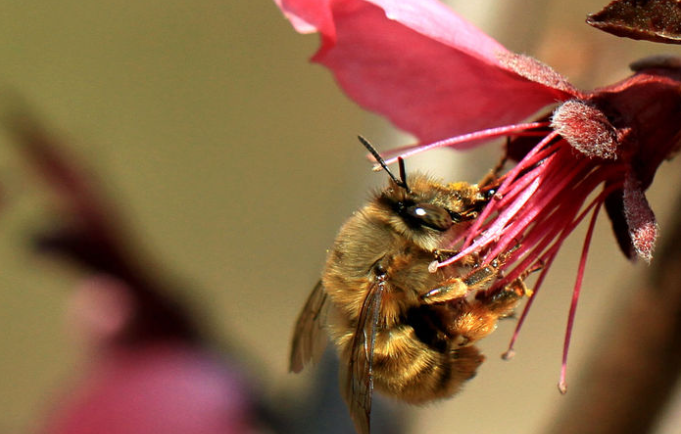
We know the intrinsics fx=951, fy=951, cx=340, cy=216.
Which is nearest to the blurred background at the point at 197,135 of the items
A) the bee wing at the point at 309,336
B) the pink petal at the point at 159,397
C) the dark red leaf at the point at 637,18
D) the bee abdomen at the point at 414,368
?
the pink petal at the point at 159,397

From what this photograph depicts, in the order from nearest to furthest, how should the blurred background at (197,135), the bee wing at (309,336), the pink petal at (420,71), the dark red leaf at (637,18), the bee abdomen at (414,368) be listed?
the dark red leaf at (637,18)
the pink petal at (420,71)
the bee abdomen at (414,368)
the bee wing at (309,336)
the blurred background at (197,135)

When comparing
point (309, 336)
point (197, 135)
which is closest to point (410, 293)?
point (309, 336)

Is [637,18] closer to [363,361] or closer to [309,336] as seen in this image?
[363,361]

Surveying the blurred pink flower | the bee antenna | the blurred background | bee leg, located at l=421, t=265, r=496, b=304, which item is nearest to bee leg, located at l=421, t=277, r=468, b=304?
bee leg, located at l=421, t=265, r=496, b=304

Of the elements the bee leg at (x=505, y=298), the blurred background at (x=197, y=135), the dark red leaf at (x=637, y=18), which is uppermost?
the dark red leaf at (x=637, y=18)

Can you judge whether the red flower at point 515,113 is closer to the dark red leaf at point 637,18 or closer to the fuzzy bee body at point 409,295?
the fuzzy bee body at point 409,295

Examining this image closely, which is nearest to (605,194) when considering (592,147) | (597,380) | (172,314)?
(592,147)

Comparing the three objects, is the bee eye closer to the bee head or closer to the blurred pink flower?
the bee head

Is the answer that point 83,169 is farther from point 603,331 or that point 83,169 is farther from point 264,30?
point 264,30
